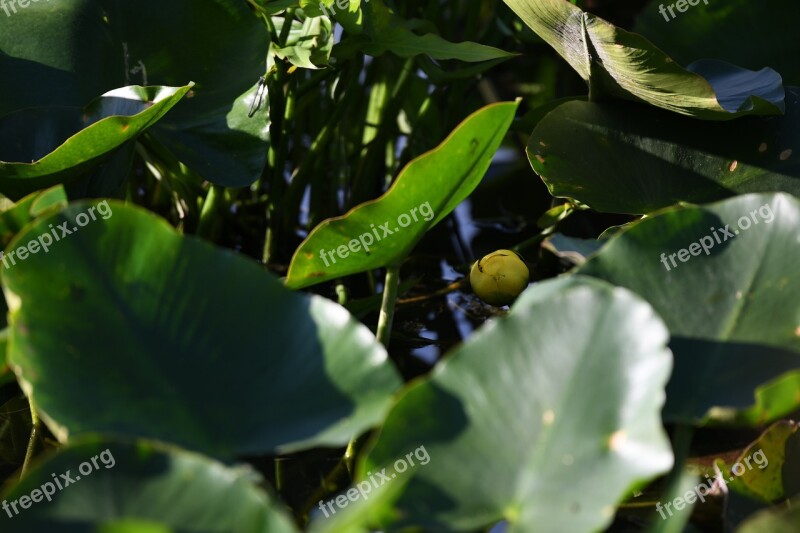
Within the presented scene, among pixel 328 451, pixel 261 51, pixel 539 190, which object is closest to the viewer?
pixel 328 451

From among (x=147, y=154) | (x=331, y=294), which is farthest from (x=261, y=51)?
(x=331, y=294)

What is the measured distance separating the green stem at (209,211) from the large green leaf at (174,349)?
0.65m

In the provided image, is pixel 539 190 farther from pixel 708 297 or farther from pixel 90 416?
pixel 90 416

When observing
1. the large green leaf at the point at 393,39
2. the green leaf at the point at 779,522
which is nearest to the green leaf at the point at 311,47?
the large green leaf at the point at 393,39

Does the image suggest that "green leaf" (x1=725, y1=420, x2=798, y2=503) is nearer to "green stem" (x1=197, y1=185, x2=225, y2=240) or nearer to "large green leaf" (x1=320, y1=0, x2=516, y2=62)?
"large green leaf" (x1=320, y1=0, x2=516, y2=62)

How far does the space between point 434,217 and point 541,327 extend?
244mm

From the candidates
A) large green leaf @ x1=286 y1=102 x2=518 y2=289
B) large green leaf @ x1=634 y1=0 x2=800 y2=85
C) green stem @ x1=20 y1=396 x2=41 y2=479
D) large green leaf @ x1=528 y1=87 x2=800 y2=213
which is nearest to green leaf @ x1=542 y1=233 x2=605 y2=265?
large green leaf @ x1=286 y1=102 x2=518 y2=289

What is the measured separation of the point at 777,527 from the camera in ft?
1.92

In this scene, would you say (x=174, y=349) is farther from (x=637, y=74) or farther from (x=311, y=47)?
(x=637, y=74)

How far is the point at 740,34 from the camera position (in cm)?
150

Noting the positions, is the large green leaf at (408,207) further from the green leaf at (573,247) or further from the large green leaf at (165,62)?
the large green leaf at (165,62)

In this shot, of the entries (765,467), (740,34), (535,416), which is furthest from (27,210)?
(740,34)

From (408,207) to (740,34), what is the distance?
913 millimetres

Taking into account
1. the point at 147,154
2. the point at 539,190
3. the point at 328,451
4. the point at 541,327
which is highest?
the point at 541,327
